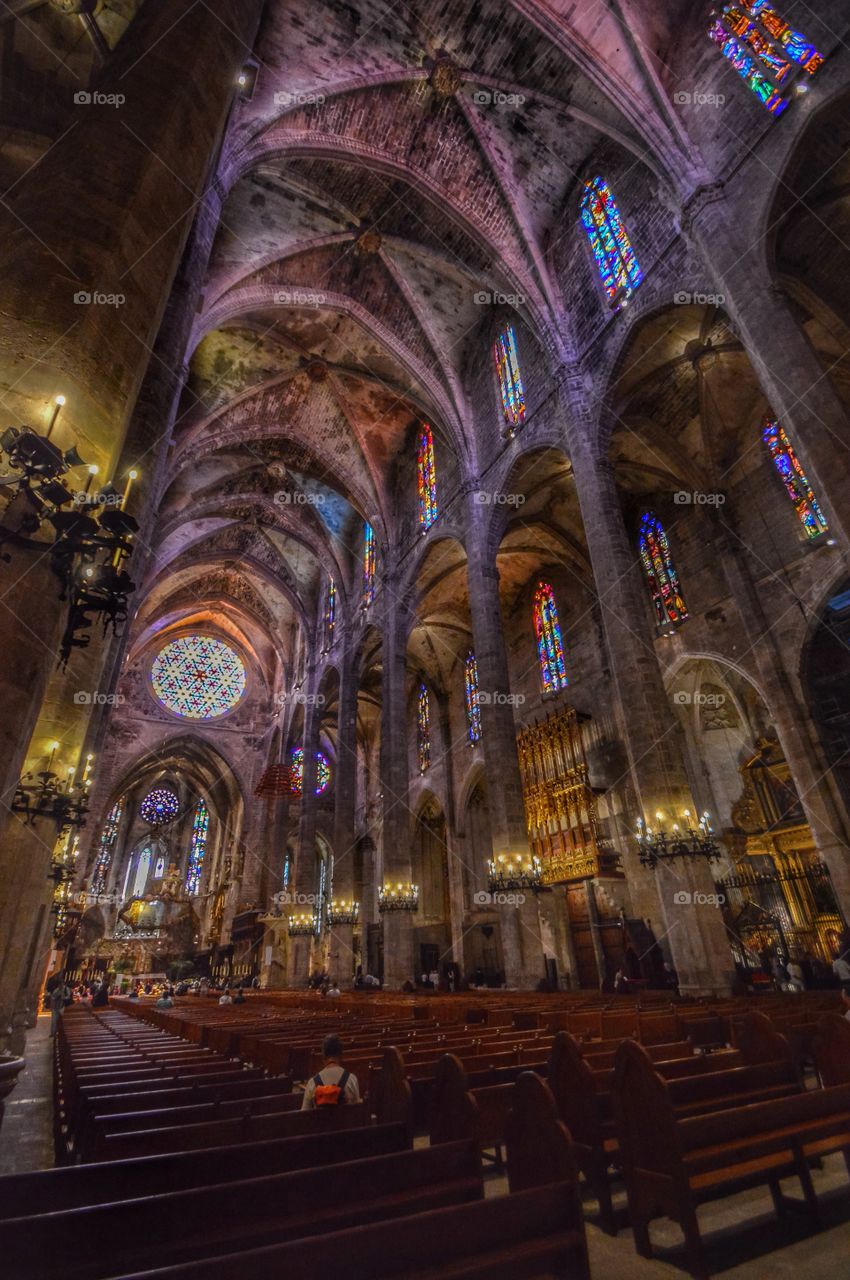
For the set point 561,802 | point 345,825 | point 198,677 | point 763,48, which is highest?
point 198,677

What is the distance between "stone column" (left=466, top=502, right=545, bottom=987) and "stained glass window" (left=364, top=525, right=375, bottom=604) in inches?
295

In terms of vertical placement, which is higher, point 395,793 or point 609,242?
point 609,242

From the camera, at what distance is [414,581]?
70.2ft

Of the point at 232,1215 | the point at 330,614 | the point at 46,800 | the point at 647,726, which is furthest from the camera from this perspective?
the point at 330,614

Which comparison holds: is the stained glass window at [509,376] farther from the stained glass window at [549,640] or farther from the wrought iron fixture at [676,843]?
the wrought iron fixture at [676,843]

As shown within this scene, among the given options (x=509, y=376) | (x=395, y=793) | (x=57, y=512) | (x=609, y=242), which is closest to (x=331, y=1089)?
(x=57, y=512)

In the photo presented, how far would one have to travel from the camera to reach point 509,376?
18266 mm

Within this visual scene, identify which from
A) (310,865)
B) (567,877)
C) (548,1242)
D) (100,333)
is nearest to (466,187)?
(100,333)

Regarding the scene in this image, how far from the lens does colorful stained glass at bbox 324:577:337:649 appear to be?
2879 cm

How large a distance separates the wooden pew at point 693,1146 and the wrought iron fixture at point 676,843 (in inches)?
299

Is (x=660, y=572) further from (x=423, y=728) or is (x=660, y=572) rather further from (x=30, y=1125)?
(x=30, y=1125)

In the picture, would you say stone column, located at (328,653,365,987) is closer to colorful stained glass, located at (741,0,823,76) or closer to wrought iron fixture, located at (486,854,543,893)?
wrought iron fixture, located at (486,854,543,893)

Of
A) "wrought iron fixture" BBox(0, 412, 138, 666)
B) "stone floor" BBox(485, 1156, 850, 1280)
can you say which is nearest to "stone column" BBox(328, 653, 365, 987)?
"wrought iron fixture" BBox(0, 412, 138, 666)

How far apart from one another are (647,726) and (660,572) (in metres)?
8.47
